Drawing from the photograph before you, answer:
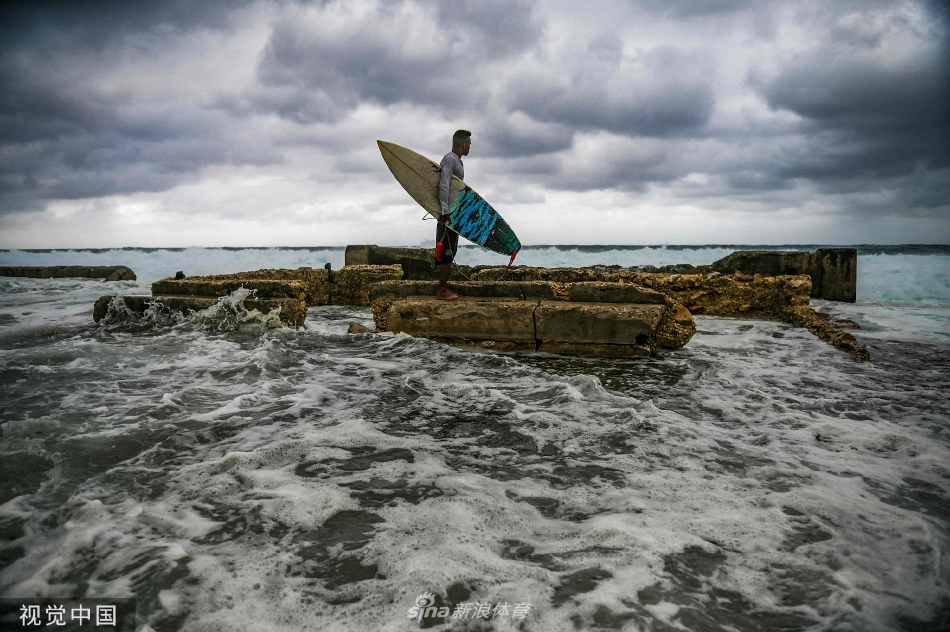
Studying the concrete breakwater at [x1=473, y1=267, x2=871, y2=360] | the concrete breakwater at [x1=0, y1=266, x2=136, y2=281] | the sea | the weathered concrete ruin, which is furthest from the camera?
the concrete breakwater at [x1=0, y1=266, x2=136, y2=281]

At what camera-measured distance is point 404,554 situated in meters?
1.79

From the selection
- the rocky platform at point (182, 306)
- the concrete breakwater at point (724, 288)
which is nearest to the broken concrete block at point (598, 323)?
the concrete breakwater at point (724, 288)

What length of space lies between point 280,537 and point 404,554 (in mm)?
497

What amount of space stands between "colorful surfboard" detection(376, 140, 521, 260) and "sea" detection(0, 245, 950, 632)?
231 cm

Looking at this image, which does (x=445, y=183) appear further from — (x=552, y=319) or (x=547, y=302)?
(x=552, y=319)

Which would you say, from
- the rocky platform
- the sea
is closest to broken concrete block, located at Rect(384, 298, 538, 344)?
the sea

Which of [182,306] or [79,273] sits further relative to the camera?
[79,273]

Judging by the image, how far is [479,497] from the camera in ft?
7.35

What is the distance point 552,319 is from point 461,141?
2391 millimetres

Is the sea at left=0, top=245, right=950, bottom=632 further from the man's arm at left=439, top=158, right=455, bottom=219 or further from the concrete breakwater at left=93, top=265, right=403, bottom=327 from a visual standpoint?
the concrete breakwater at left=93, top=265, right=403, bottom=327

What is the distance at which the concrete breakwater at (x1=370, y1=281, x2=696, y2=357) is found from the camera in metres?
5.31

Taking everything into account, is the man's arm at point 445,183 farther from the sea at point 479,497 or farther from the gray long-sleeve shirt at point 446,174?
the sea at point 479,497

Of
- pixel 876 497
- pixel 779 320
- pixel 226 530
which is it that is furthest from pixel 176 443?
pixel 779 320

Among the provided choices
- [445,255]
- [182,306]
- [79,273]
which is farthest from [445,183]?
[79,273]
